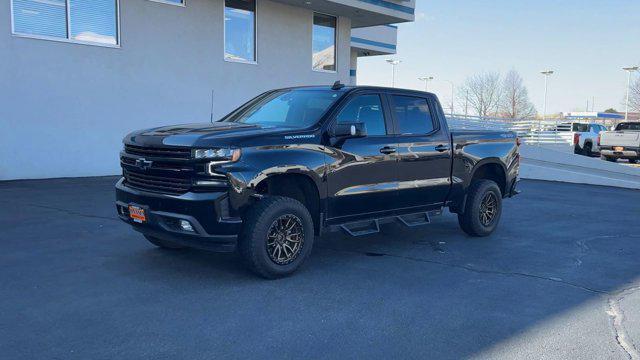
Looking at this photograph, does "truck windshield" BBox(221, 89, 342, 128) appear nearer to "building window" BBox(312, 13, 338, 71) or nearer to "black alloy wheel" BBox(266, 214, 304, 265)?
"black alloy wheel" BBox(266, 214, 304, 265)

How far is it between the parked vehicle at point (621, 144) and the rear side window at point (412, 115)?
64.8 feet

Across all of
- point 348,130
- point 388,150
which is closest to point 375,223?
point 388,150

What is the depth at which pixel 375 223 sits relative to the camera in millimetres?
6410

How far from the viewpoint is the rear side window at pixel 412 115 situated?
6793mm

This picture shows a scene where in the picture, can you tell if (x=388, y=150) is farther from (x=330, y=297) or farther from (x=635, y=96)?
(x=635, y=96)

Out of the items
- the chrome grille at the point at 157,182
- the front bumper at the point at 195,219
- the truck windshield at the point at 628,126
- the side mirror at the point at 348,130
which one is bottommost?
the front bumper at the point at 195,219

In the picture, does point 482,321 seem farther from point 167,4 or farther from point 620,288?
point 167,4

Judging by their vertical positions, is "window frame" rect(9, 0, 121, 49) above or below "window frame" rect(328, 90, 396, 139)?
above

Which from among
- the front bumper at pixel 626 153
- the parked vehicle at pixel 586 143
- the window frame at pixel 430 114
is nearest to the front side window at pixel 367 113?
the window frame at pixel 430 114

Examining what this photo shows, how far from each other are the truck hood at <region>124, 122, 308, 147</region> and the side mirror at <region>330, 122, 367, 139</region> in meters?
0.46

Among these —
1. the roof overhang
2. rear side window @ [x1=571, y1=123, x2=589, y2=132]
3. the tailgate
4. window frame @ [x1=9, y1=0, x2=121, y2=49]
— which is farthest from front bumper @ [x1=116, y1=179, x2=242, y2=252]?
rear side window @ [x1=571, y1=123, x2=589, y2=132]

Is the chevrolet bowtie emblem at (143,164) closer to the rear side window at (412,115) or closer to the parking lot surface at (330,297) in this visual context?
the parking lot surface at (330,297)

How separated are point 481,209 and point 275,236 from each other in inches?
142

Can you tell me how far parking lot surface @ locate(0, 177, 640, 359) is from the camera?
3932 mm
